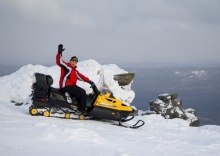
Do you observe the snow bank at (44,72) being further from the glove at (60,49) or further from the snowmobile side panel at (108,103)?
the glove at (60,49)

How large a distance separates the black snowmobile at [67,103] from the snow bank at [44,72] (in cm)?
296

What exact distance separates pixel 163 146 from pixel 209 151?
1011 millimetres

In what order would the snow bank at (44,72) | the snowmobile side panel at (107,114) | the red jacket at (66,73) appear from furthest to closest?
the snow bank at (44,72), the snowmobile side panel at (107,114), the red jacket at (66,73)

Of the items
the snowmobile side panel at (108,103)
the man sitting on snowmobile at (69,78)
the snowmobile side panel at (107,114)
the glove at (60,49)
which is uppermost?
the glove at (60,49)

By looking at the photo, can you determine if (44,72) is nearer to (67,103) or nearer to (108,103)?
(67,103)

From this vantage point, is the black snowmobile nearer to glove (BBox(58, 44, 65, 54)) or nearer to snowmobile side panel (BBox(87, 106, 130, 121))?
snowmobile side panel (BBox(87, 106, 130, 121))

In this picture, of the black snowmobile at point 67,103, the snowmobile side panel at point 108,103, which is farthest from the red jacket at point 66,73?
the snowmobile side panel at point 108,103

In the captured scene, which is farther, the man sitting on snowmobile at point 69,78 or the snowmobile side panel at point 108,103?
the snowmobile side panel at point 108,103

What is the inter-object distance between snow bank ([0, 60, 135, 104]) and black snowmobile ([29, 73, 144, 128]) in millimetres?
2965

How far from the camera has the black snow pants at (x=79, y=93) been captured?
8898 mm

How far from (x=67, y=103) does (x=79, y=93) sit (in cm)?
53

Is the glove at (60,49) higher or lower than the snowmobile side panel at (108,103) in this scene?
higher

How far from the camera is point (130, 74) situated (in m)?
21.0

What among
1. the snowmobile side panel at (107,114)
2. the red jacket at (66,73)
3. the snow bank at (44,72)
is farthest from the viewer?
the snow bank at (44,72)
